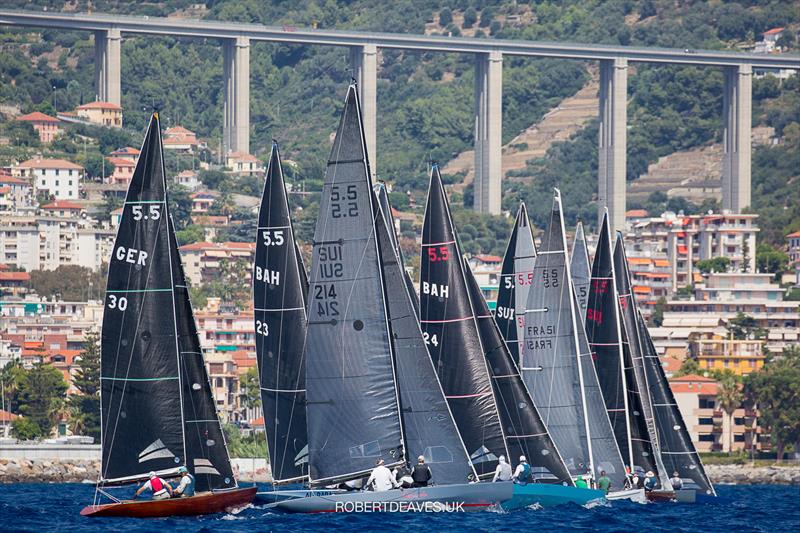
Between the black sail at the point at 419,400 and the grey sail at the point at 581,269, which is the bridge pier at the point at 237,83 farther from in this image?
the black sail at the point at 419,400

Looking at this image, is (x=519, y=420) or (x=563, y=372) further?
(x=563, y=372)

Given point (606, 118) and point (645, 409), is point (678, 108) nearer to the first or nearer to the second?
point (606, 118)

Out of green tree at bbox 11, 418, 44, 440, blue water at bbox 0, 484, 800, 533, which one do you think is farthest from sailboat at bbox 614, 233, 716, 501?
green tree at bbox 11, 418, 44, 440

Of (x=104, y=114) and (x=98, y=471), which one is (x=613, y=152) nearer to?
(x=104, y=114)

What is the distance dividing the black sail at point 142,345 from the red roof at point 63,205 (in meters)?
106

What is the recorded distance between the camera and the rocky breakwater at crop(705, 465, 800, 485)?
270 ft

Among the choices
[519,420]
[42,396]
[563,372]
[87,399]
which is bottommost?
[42,396]

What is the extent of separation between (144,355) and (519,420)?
24.5 ft

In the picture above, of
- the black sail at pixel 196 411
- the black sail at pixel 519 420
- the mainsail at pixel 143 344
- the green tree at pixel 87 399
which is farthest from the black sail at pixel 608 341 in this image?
the green tree at pixel 87 399

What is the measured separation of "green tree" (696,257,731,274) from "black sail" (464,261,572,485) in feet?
298

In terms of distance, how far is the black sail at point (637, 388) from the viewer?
41.7 meters

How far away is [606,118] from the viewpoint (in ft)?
476

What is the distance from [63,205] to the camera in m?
139

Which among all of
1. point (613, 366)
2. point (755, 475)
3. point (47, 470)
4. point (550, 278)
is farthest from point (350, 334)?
point (755, 475)
